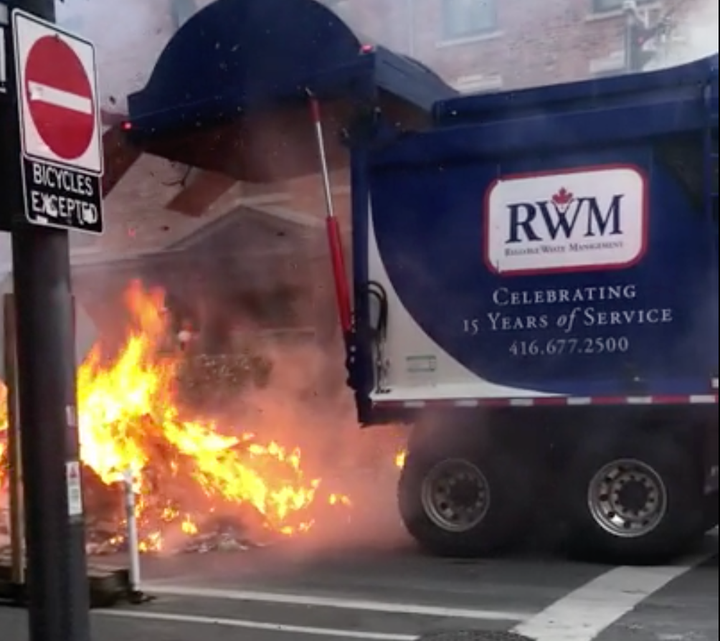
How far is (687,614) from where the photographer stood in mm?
5184

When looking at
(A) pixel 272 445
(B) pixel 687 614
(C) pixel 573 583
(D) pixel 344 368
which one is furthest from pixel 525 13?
(A) pixel 272 445

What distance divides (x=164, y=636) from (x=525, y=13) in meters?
3.23

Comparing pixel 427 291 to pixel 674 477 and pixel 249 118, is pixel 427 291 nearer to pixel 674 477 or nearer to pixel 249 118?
pixel 249 118

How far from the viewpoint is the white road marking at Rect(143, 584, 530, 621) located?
5648mm

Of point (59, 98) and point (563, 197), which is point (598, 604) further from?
point (59, 98)

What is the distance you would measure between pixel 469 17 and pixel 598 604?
300 centimetres

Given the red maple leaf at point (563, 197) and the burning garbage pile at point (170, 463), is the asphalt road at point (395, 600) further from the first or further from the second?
the red maple leaf at point (563, 197)

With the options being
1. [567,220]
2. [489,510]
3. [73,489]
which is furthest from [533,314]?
[73,489]

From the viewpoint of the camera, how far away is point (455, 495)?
741 cm

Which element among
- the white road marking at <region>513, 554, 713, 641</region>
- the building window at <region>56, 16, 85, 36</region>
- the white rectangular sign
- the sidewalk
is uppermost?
the building window at <region>56, 16, 85, 36</region>

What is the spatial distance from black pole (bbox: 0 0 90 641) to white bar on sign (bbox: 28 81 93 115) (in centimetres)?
15

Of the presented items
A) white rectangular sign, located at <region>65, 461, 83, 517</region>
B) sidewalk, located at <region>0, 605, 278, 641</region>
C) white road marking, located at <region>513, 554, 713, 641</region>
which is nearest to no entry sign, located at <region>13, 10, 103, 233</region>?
white rectangular sign, located at <region>65, 461, 83, 517</region>

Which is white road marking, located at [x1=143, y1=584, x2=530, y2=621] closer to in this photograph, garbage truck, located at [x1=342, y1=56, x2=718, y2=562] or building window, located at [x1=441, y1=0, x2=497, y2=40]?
garbage truck, located at [x1=342, y1=56, x2=718, y2=562]

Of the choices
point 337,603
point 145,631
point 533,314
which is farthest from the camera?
point 533,314
